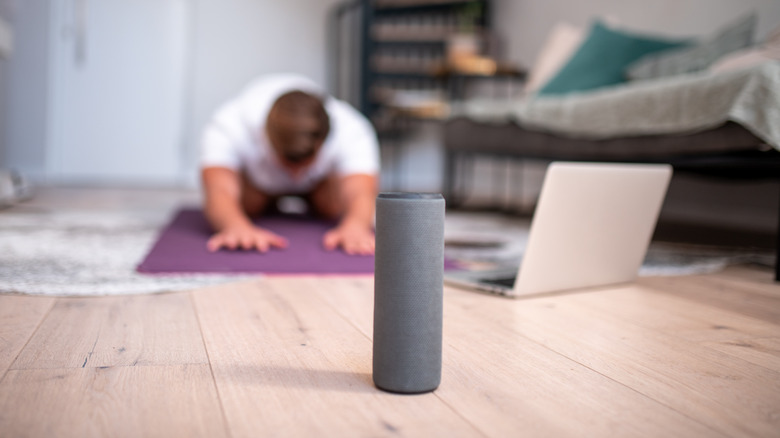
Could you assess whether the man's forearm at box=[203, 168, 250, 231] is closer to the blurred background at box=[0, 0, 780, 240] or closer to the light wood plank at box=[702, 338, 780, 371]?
the light wood plank at box=[702, 338, 780, 371]

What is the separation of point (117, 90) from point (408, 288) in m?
4.71

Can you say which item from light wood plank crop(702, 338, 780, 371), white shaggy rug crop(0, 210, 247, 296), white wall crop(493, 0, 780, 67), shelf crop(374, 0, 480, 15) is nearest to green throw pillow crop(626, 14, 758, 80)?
white wall crop(493, 0, 780, 67)

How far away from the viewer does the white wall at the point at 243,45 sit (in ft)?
16.1

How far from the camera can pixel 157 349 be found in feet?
2.52

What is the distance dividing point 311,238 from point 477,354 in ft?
3.68

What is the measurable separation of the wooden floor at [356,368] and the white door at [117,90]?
13.3 feet

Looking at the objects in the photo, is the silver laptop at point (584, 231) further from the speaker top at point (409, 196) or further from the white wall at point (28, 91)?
the white wall at point (28, 91)

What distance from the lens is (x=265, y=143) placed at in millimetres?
1964

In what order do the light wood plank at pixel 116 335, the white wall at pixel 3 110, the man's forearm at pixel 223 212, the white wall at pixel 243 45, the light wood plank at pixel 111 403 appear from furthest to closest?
the white wall at pixel 243 45, the white wall at pixel 3 110, the man's forearm at pixel 223 212, the light wood plank at pixel 116 335, the light wood plank at pixel 111 403

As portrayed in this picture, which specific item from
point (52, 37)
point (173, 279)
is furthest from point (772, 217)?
point (52, 37)

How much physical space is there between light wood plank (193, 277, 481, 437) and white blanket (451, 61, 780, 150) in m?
0.98

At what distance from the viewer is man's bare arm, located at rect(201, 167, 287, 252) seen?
5.07 ft

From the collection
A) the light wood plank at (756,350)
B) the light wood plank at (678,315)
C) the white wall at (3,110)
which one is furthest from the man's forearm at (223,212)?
the white wall at (3,110)

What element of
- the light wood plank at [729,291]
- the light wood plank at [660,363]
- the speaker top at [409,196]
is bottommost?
the light wood plank at [660,363]
